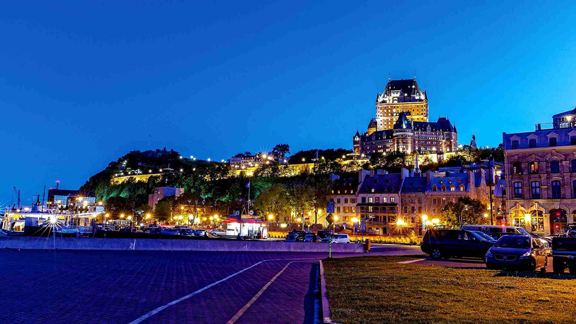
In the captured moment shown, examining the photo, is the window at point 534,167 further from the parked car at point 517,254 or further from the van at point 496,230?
the parked car at point 517,254

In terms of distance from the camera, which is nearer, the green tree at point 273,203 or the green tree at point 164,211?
the green tree at point 273,203

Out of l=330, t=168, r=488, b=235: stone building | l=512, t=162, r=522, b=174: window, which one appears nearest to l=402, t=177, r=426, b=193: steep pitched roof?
l=330, t=168, r=488, b=235: stone building

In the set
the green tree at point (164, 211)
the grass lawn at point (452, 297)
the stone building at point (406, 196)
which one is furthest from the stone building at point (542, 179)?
the green tree at point (164, 211)

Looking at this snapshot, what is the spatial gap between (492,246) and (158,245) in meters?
24.4

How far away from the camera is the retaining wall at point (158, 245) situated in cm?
3381

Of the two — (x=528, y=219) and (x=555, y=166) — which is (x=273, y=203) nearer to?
(x=528, y=219)

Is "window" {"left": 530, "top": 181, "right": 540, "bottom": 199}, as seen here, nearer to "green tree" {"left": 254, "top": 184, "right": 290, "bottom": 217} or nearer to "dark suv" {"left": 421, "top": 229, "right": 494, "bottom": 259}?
"dark suv" {"left": 421, "top": 229, "right": 494, "bottom": 259}

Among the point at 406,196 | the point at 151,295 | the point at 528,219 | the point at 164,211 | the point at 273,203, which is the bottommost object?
the point at 151,295

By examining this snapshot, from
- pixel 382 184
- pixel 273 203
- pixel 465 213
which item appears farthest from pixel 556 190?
pixel 273 203

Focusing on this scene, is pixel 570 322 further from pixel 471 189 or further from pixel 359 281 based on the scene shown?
pixel 471 189

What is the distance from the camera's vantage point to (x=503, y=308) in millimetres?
10977

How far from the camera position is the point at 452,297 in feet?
41.1

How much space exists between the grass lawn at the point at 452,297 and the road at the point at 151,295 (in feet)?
3.93

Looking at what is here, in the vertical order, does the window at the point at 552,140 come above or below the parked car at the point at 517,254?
above
